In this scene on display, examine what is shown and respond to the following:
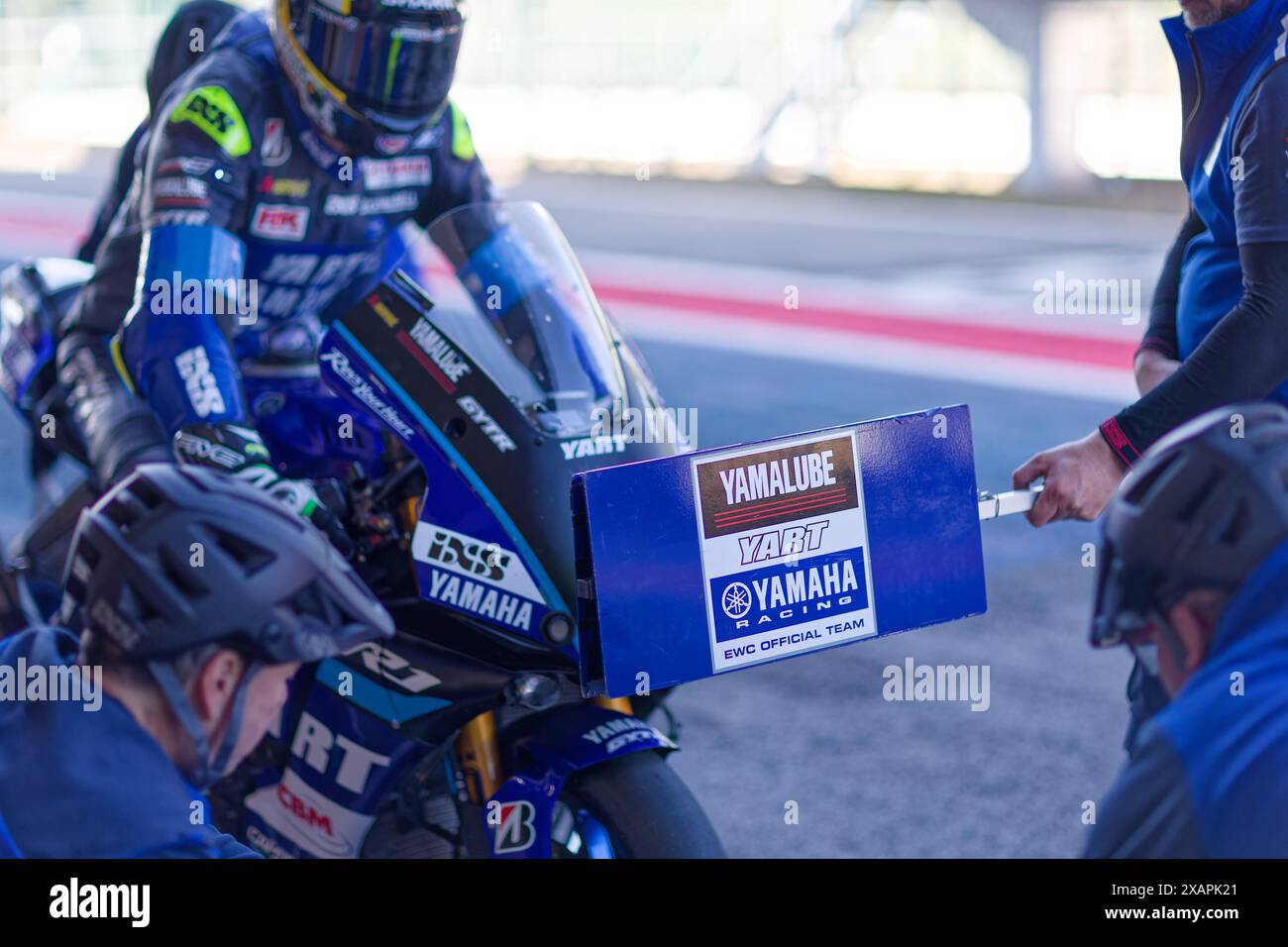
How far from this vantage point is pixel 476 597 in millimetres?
2838

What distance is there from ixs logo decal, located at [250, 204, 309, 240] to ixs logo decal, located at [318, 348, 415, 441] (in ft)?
2.67

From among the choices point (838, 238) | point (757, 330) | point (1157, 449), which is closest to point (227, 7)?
point (1157, 449)

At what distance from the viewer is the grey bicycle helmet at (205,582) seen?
2.05 meters

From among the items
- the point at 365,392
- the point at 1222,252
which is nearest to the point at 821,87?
the point at 1222,252

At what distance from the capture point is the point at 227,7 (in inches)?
183

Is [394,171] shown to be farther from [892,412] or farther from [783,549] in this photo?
[892,412]

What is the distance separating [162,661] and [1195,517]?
3.91 feet

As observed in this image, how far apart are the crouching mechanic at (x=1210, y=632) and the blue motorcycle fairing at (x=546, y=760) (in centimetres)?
120

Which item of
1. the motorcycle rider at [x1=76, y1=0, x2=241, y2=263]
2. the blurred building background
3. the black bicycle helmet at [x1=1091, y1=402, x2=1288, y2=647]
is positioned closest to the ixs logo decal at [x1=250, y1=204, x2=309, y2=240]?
the motorcycle rider at [x1=76, y1=0, x2=241, y2=263]

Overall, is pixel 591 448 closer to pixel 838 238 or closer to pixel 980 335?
pixel 980 335

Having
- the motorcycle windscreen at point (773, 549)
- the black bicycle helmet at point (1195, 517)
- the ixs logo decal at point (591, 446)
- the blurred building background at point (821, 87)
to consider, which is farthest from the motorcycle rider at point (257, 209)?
the blurred building background at point (821, 87)

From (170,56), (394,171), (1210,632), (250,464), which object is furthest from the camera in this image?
(170,56)

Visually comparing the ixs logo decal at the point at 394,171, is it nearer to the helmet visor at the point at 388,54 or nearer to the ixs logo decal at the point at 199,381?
the helmet visor at the point at 388,54

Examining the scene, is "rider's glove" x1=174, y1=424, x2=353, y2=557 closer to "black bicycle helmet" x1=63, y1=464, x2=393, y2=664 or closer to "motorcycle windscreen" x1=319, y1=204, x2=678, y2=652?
"motorcycle windscreen" x1=319, y1=204, x2=678, y2=652
